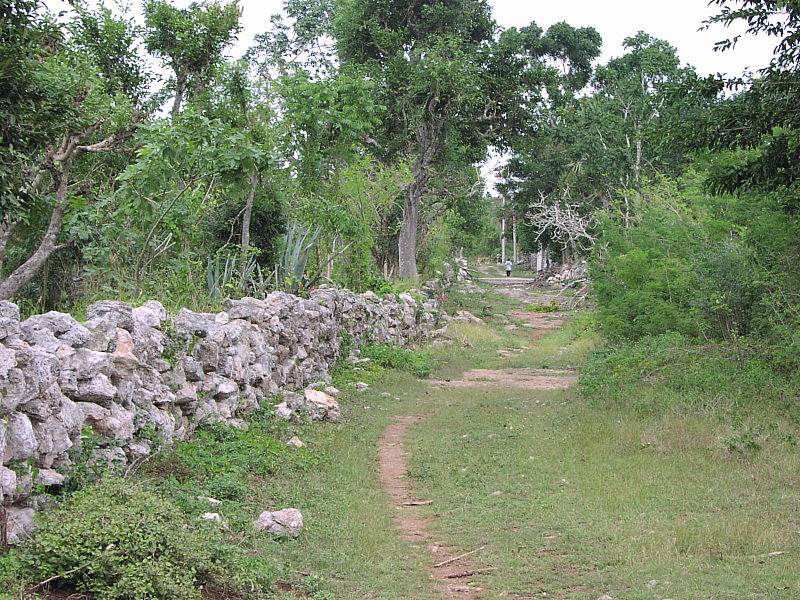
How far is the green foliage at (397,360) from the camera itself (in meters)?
18.1

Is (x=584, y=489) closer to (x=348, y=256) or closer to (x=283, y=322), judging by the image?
(x=283, y=322)

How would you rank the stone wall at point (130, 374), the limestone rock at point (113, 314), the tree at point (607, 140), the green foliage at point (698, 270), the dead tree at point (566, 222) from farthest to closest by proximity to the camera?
the tree at point (607, 140) → the dead tree at point (566, 222) → the green foliage at point (698, 270) → the limestone rock at point (113, 314) → the stone wall at point (130, 374)

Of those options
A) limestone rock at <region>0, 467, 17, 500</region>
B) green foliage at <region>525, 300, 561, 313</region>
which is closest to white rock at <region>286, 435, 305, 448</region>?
limestone rock at <region>0, 467, 17, 500</region>

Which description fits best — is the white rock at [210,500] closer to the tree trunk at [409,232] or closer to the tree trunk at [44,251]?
the tree trunk at [44,251]

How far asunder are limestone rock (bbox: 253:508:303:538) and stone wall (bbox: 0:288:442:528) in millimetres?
1225

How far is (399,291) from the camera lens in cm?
2620

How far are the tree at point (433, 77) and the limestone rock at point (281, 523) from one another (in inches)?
917

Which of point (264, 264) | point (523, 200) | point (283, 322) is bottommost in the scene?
point (283, 322)

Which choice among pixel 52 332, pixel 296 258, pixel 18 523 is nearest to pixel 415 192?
pixel 296 258

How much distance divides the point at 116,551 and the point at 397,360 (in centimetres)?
1355

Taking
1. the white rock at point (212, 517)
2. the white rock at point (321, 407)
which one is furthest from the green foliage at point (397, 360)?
the white rock at point (212, 517)

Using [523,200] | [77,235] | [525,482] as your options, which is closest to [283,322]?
[77,235]

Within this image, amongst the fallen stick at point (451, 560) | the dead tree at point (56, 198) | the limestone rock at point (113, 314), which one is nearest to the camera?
the fallen stick at point (451, 560)

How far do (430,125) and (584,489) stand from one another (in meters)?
23.9
